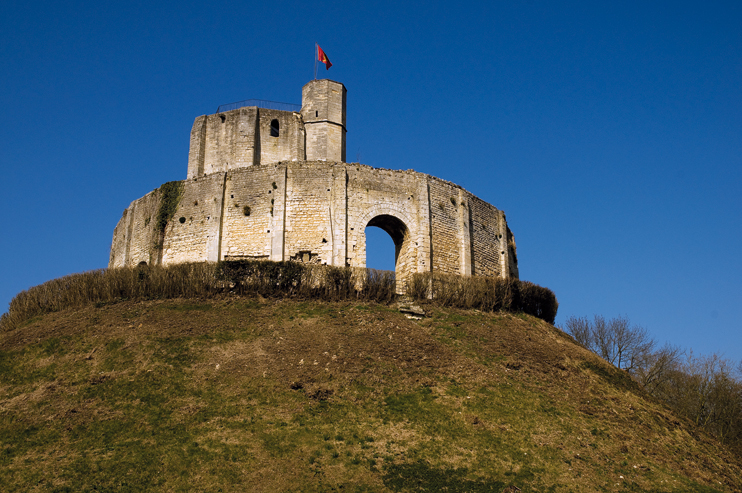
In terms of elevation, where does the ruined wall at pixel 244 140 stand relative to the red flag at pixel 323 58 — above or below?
below

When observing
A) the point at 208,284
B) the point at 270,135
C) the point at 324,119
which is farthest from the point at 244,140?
the point at 208,284

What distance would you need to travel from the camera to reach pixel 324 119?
3159 centimetres

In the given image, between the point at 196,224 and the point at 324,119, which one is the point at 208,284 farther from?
the point at 324,119

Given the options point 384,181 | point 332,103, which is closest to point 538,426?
point 384,181

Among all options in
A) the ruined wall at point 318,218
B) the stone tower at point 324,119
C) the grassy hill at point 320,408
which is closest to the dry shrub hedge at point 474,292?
the grassy hill at point 320,408

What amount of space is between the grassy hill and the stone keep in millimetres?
4133

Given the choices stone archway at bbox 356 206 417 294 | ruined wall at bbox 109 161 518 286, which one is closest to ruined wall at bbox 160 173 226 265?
ruined wall at bbox 109 161 518 286

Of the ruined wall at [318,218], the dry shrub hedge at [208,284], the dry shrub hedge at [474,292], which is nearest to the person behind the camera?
the dry shrub hedge at [208,284]

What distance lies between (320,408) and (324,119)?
17965 millimetres

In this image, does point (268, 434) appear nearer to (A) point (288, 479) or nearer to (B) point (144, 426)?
(A) point (288, 479)

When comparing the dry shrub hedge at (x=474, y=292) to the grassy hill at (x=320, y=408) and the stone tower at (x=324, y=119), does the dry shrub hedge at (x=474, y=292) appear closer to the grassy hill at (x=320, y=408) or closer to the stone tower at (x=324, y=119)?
the grassy hill at (x=320, y=408)

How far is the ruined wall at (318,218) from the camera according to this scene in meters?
26.2

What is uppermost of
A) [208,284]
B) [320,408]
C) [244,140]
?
[244,140]

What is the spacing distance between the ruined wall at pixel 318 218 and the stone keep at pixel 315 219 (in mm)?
39
